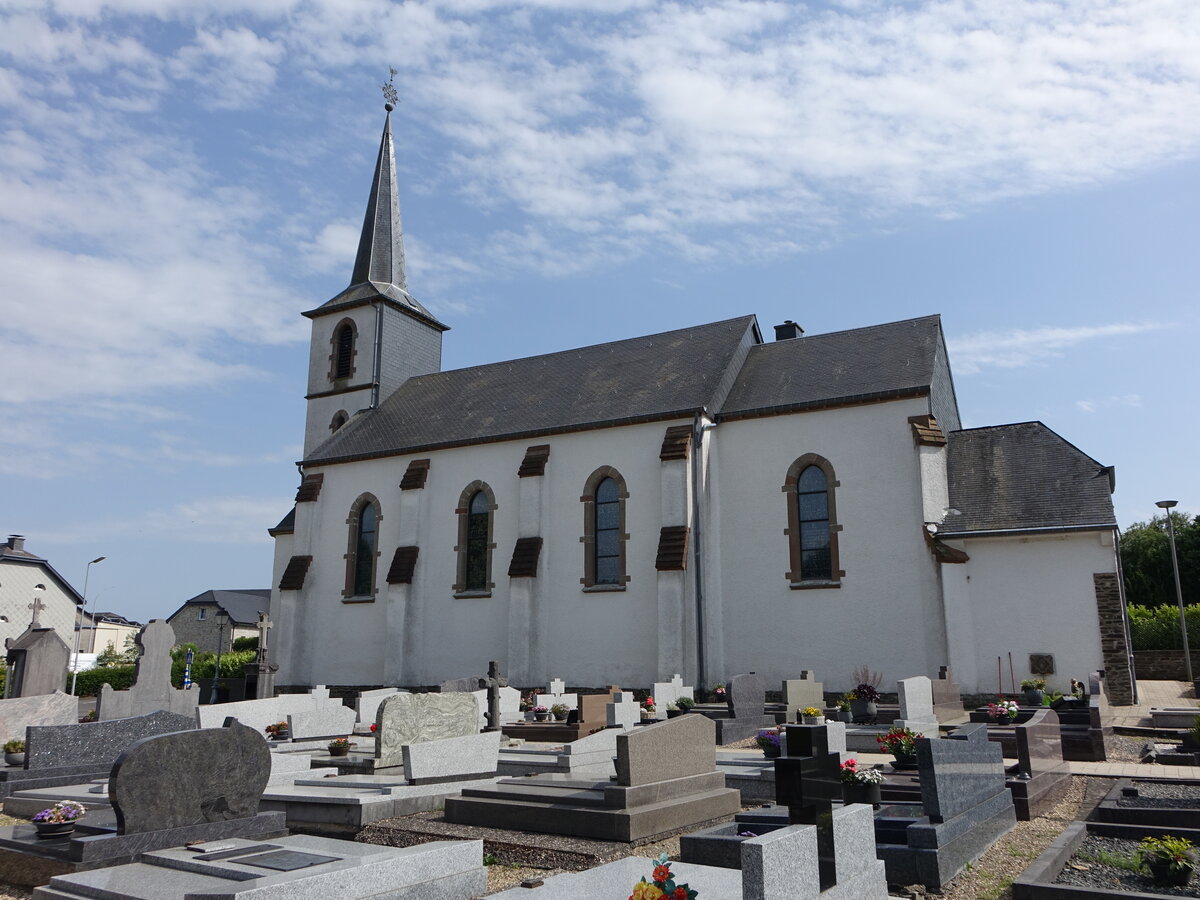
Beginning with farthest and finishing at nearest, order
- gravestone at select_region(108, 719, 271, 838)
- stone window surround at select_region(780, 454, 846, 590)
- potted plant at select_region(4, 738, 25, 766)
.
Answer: stone window surround at select_region(780, 454, 846, 590), potted plant at select_region(4, 738, 25, 766), gravestone at select_region(108, 719, 271, 838)

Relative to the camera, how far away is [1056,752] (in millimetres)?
10594

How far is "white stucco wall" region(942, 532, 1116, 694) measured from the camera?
1836 cm

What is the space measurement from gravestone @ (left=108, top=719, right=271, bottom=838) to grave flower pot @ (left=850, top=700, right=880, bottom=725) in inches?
435

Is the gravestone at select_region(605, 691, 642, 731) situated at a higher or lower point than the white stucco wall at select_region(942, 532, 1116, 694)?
lower

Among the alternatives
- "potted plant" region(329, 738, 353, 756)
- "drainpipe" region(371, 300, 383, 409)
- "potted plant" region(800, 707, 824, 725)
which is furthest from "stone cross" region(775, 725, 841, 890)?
"drainpipe" region(371, 300, 383, 409)

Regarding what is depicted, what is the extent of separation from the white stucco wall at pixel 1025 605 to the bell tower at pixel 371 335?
65.4 ft

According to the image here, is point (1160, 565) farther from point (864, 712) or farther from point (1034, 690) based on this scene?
point (864, 712)

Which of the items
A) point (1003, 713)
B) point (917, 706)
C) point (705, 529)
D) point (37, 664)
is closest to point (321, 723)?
point (37, 664)

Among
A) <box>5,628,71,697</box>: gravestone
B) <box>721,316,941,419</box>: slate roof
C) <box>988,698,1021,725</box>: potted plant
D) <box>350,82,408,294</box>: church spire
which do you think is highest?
<box>350,82,408,294</box>: church spire

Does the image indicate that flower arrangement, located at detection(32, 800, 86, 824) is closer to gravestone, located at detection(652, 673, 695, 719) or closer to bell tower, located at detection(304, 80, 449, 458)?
gravestone, located at detection(652, 673, 695, 719)

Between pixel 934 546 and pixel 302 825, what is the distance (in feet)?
47.8

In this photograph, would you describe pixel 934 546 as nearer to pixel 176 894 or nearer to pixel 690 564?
pixel 690 564

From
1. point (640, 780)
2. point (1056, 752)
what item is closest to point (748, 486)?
point (1056, 752)

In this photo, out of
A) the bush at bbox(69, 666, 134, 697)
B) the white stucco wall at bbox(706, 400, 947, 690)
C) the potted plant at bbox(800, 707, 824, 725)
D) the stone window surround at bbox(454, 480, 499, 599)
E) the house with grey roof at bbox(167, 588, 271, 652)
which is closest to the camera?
the potted plant at bbox(800, 707, 824, 725)
